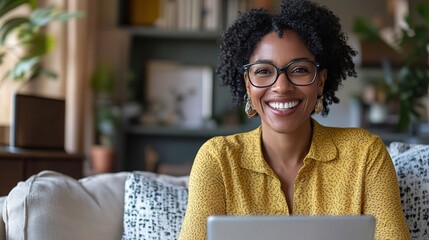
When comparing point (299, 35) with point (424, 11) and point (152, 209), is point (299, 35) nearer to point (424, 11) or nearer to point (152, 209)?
point (152, 209)

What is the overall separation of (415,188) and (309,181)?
0.97 feet

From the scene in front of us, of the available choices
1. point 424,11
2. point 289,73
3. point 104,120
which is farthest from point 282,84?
point 104,120

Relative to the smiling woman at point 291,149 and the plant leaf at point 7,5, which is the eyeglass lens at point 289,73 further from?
the plant leaf at point 7,5

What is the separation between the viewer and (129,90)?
4.96m

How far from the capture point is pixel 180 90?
509cm

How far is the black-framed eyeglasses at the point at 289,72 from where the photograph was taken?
1.86 meters

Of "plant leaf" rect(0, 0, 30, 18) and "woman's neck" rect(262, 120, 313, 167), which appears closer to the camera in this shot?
"woman's neck" rect(262, 120, 313, 167)

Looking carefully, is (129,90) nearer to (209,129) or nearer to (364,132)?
(209,129)

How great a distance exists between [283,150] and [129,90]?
10.1ft

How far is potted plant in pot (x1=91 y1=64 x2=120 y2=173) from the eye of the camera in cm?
454

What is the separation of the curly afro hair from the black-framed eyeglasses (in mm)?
44

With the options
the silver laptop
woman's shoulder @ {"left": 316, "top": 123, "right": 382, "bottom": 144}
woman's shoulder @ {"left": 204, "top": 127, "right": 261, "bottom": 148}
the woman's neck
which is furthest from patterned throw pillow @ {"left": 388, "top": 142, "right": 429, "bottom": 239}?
the silver laptop

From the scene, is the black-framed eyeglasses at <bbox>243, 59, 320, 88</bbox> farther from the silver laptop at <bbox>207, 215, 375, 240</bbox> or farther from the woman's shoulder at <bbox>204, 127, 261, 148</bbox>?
the silver laptop at <bbox>207, 215, 375, 240</bbox>

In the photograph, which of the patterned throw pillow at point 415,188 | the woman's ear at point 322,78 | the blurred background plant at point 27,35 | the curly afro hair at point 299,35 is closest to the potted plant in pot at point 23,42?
the blurred background plant at point 27,35
